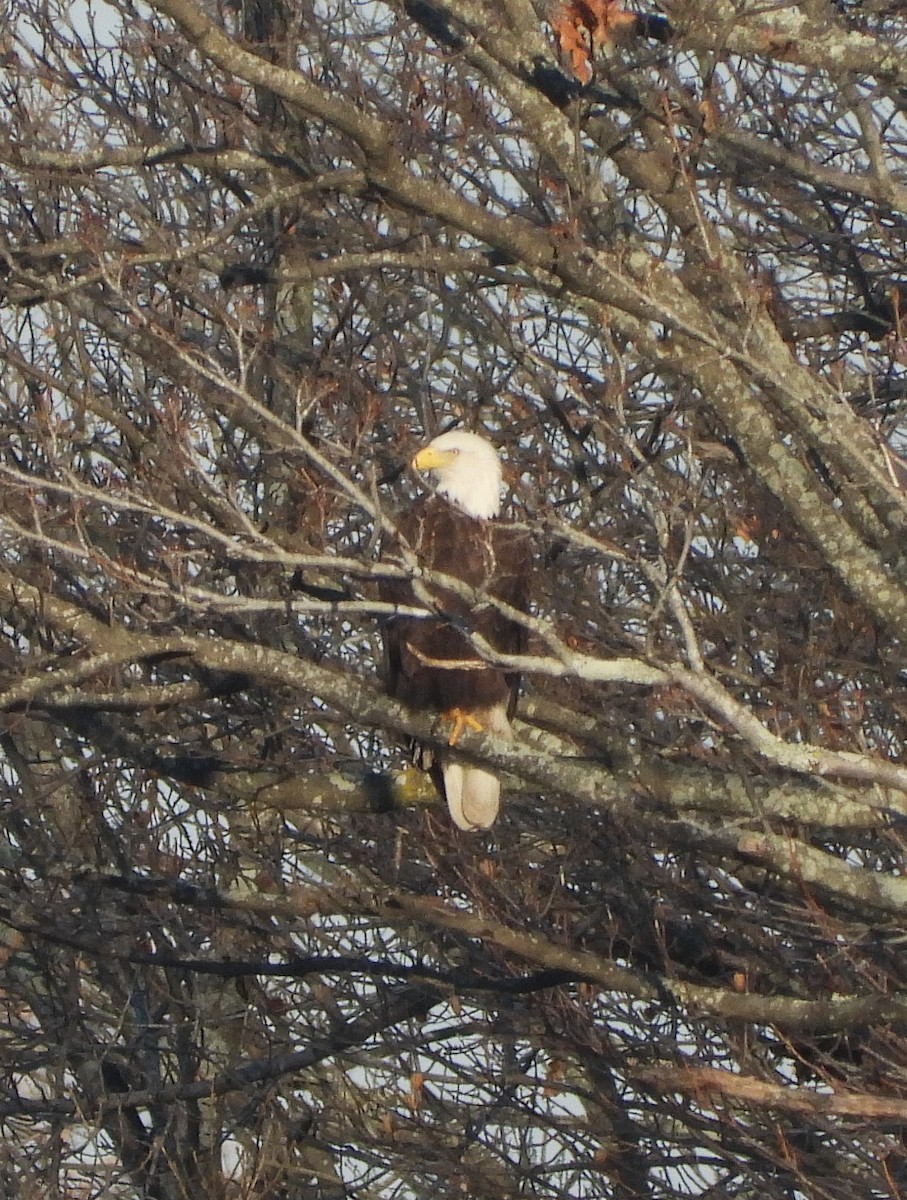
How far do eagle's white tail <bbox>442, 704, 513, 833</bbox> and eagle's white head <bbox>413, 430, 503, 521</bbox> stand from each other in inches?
27.5

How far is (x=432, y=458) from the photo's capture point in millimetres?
5793

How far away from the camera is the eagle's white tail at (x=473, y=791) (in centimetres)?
539

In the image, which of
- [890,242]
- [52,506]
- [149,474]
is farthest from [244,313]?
[890,242]

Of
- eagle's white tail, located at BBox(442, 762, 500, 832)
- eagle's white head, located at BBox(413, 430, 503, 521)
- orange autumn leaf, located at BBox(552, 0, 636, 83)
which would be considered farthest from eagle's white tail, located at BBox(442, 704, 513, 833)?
orange autumn leaf, located at BBox(552, 0, 636, 83)

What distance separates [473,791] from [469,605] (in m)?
1.60

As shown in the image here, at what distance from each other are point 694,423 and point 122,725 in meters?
2.19

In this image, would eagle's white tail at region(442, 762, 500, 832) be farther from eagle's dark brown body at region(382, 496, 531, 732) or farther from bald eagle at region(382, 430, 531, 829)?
eagle's dark brown body at region(382, 496, 531, 732)

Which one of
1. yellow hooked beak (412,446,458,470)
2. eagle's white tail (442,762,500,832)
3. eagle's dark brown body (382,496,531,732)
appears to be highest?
yellow hooked beak (412,446,458,470)

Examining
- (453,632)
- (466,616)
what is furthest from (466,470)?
(466,616)

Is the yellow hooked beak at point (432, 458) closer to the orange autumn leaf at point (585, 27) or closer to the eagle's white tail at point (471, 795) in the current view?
the eagle's white tail at point (471, 795)

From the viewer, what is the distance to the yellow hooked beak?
227 inches

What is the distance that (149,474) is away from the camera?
17.5 ft

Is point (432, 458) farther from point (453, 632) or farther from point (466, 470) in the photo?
point (453, 632)

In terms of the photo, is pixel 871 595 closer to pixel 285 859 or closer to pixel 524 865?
pixel 524 865
